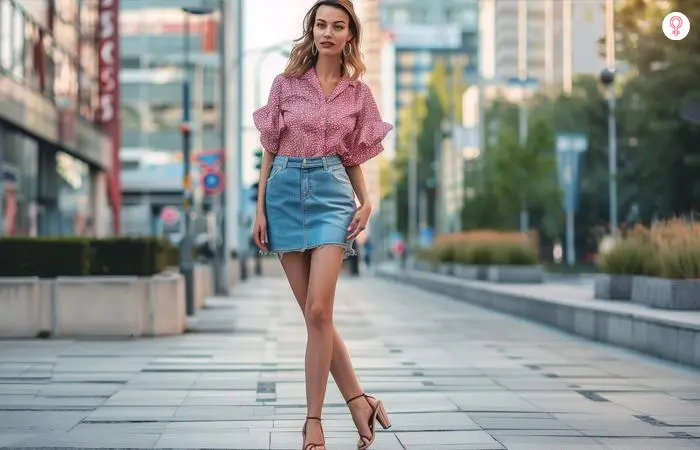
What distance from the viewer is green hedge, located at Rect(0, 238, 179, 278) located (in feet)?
52.6

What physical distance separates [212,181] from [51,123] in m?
9.55

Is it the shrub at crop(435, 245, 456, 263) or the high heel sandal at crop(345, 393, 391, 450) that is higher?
the shrub at crop(435, 245, 456, 263)

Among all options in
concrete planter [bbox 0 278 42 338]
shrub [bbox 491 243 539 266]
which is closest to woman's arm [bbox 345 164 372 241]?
concrete planter [bbox 0 278 42 338]

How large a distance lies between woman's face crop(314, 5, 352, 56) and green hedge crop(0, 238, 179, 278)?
9.78 m

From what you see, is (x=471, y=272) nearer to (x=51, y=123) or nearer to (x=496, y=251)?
(x=496, y=251)

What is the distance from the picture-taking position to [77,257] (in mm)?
16250

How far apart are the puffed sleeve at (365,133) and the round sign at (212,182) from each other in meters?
24.5

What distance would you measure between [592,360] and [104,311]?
553 cm

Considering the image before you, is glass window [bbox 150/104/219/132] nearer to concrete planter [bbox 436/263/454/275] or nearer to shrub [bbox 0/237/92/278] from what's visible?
concrete planter [bbox 436/263/454/275]

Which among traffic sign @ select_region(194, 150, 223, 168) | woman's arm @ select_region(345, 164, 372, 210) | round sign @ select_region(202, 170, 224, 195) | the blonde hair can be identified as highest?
traffic sign @ select_region(194, 150, 223, 168)

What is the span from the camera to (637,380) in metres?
11.6

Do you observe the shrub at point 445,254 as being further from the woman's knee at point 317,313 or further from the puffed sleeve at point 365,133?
the woman's knee at point 317,313

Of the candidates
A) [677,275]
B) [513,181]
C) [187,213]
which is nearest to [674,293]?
[677,275]

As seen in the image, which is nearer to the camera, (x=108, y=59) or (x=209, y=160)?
(x=209, y=160)
